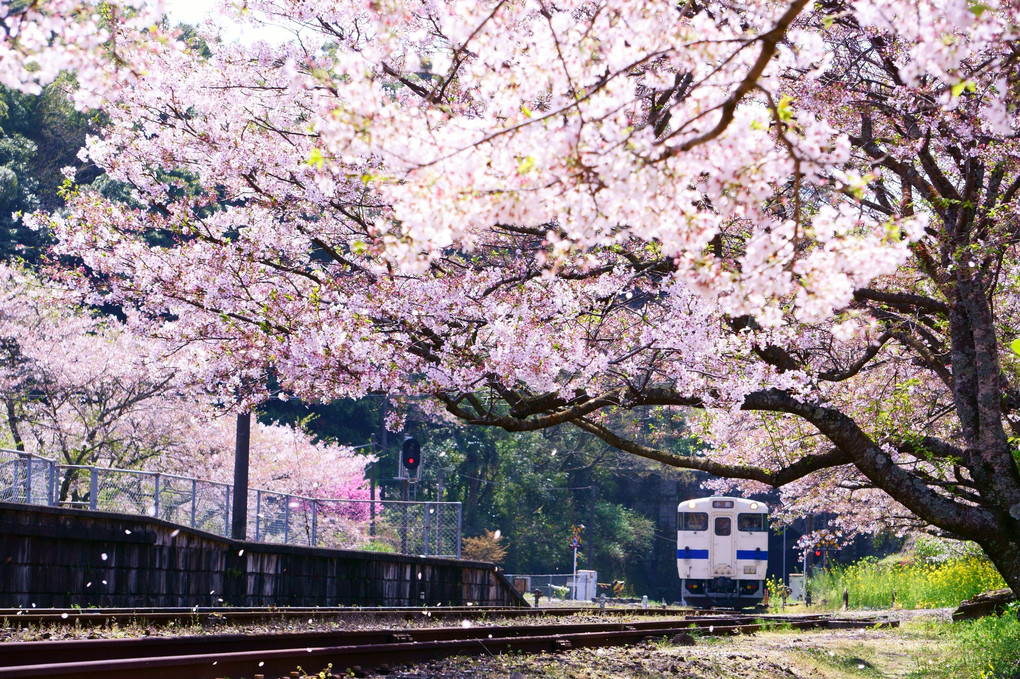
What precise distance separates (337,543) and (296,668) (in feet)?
78.0

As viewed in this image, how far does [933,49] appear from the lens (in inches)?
183

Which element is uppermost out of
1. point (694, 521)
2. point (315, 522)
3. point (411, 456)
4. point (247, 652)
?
point (411, 456)

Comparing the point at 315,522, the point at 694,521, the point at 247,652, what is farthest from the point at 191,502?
the point at 694,521

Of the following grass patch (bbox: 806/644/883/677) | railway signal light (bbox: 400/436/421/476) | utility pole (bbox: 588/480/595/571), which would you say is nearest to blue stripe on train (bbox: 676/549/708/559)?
railway signal light (bbox: 400/436/421/476)

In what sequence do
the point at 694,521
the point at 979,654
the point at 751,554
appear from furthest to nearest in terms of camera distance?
the point at 694,521
the point at 751,554
the point at 979,654

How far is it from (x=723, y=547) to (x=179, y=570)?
69.5ft

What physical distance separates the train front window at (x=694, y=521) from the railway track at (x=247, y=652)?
21.2 meters

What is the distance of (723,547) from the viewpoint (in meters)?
31.5

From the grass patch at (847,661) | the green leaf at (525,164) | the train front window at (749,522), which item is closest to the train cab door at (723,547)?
the train front window at (749,522)

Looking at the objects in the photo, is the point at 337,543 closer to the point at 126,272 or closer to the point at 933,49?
the point at 126,272

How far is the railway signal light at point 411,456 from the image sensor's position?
2047 centimetres

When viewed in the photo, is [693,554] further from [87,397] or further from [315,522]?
[87,397]

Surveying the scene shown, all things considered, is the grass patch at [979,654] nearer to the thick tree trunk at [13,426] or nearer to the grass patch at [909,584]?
the grass patch at [909,584]

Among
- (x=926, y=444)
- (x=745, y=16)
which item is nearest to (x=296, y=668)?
(x=745, y=16)
